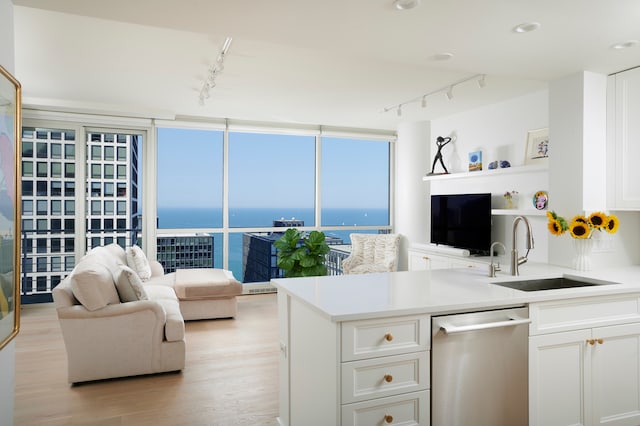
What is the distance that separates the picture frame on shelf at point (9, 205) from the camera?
183 centimetres

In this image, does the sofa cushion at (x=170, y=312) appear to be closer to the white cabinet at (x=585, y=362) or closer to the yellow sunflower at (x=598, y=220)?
the white cabinet at (x=585, y=362)

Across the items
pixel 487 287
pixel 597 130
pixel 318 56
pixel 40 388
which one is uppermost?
pixel 318 56

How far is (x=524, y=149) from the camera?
476cm

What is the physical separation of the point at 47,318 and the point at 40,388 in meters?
2.26

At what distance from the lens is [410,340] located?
6.25 ft

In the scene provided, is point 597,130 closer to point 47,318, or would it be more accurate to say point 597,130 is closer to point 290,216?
point 290,216

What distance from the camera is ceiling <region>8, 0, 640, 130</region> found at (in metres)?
2.31

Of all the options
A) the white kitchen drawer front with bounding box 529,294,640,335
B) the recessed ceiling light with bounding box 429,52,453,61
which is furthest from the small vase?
the recessed ceiling light with bounding box 429,52,453,61

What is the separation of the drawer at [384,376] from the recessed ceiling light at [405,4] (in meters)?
1.69

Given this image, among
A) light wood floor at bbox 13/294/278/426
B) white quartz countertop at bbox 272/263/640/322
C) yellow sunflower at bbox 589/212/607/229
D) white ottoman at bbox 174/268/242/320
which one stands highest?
yellow sunflower at bbox 589/212/607/229

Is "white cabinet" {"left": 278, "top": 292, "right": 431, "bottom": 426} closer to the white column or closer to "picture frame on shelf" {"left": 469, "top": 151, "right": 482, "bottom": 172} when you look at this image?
"picture frame on shelf" {"left": 469, "top": 151, "right": 482, "bottom": 172}

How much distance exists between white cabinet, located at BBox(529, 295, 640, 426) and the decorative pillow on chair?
434cm

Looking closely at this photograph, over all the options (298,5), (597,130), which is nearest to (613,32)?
(597,130)

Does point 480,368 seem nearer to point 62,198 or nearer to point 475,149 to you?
point 475,149
